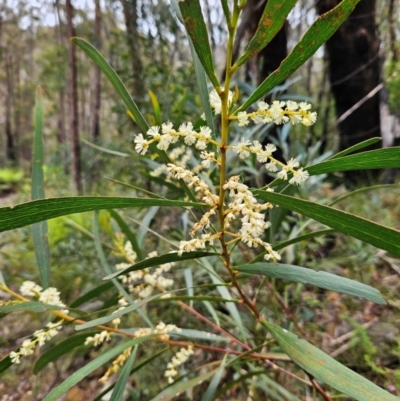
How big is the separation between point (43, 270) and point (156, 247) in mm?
1020

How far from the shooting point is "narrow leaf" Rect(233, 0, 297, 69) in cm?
31

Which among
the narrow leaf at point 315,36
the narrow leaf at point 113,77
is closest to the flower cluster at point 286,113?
the narrow leaf at point 315,36

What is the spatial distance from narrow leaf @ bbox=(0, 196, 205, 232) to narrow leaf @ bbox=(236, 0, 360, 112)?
7.9 inches

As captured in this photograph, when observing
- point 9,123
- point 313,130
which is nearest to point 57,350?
point 313,130

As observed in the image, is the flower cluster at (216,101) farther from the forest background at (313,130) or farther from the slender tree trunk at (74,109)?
the slender tree trunk at (74,109)

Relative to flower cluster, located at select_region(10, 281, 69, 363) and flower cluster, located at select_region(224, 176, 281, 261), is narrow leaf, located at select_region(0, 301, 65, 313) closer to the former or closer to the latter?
flower cluster, located at select_region(10, 281, 69, 363)

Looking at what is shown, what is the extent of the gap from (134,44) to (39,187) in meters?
2.16

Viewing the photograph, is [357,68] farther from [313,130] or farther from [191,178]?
[191,178]

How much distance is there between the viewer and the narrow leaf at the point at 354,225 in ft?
1.02

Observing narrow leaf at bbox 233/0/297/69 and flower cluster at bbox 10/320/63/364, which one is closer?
narrow leaf at bbox 233/0/297/69

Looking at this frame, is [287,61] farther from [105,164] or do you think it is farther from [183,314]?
[105,164]

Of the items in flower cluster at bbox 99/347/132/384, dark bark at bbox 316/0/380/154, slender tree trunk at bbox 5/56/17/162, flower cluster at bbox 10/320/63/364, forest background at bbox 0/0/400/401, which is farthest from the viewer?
slender tree trunk at bbox 5/56/17/162

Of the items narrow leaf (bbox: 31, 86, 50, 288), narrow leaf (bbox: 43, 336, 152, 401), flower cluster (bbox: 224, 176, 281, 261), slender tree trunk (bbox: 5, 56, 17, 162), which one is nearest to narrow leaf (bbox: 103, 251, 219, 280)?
flower cluster (bbox: 224, 176, 281, 261)

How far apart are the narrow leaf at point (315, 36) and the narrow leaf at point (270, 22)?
28 millimetres
